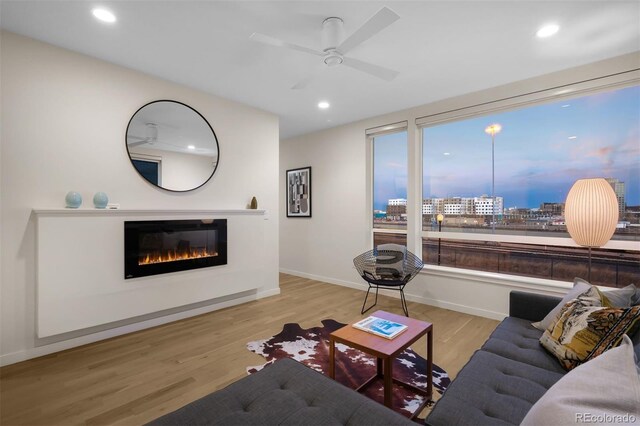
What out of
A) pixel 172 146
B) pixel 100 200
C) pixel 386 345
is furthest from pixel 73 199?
pixel 386 345

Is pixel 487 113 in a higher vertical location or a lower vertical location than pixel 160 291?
higher

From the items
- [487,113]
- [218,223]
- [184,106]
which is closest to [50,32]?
[184,106]

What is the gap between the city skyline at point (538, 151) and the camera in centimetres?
288

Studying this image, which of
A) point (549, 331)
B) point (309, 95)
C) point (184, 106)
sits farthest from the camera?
point (309, 95)

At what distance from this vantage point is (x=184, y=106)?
3457 mm

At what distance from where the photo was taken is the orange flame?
10.1ft

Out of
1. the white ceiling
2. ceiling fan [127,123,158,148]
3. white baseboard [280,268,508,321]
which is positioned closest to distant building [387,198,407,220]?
white baseboard [280,268,508,321]

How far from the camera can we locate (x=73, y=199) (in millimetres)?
2613

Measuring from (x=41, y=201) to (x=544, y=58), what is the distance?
15.4 ft

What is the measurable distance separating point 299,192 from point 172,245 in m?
2.79

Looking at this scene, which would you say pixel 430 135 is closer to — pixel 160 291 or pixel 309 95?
pixel 309 95

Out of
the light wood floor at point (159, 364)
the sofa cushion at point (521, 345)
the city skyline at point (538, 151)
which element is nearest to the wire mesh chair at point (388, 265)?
the light wood floor at point (159, 364)

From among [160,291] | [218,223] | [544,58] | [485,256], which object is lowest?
[160,291]

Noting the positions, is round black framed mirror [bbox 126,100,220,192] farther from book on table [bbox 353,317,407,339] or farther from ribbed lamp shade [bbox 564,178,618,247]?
ribbed lamp shade [bbox 564,178,618,247]
